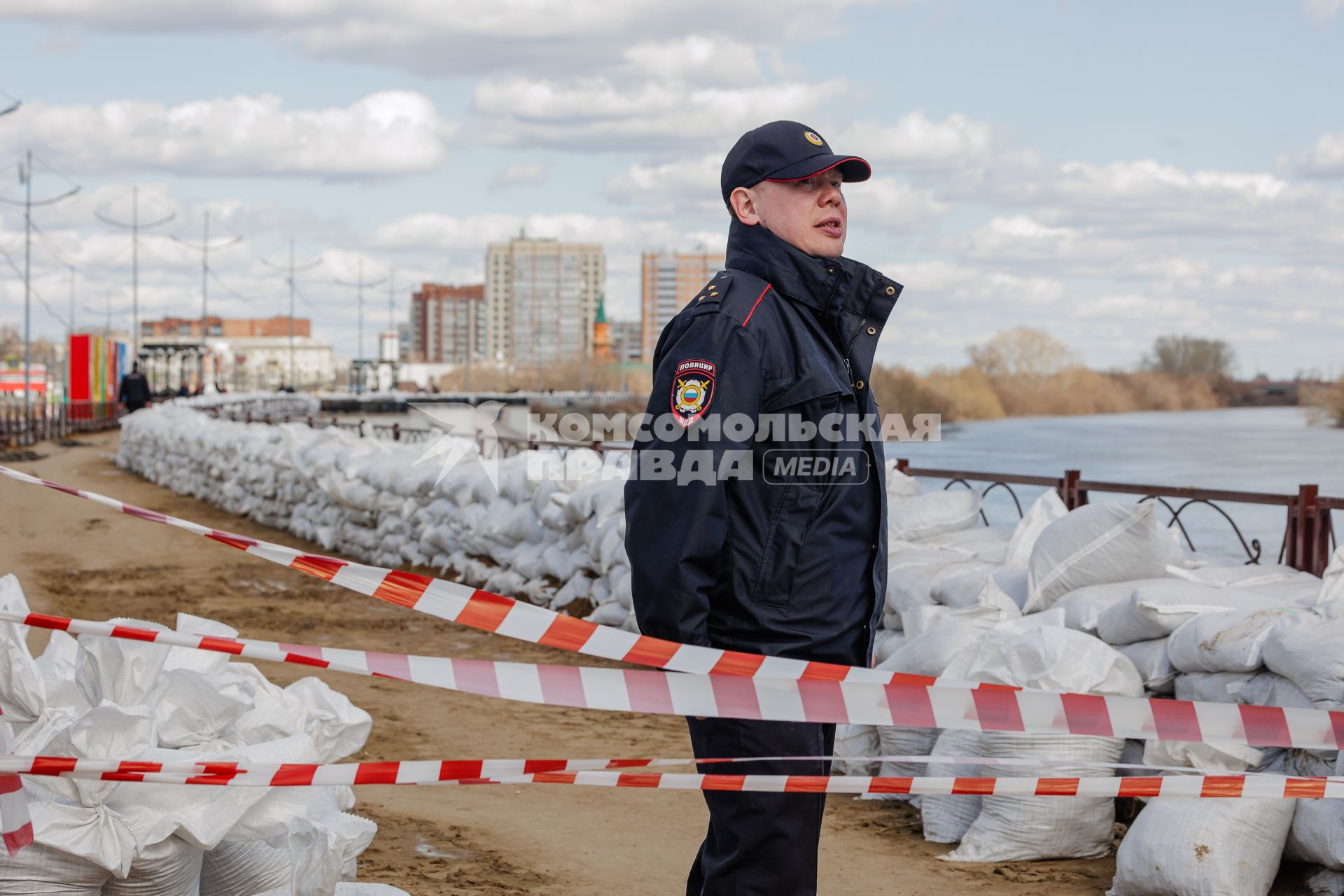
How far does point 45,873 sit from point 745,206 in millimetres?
1551

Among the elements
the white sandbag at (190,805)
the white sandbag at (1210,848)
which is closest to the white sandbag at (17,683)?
the white sandbag at (190,805)

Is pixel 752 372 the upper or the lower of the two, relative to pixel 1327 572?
upper

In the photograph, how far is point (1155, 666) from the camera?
11.7ft

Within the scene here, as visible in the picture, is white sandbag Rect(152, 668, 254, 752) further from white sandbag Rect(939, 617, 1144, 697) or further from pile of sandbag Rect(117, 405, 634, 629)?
pile of sandbag Rect(117, 405, 634, 629)

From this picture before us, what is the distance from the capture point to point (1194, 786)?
2043mm

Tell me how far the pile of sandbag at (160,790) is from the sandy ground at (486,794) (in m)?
0.75

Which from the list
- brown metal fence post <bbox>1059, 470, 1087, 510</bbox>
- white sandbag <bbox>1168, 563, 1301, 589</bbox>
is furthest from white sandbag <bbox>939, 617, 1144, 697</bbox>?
brown metal fence post <bbox>1059, 470, 1087, 510</bbox>

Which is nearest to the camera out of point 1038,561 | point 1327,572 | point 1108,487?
point 1327,572

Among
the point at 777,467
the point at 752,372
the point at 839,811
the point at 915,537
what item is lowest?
the point at 839,811

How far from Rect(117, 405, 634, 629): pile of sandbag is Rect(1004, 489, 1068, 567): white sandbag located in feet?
5.57

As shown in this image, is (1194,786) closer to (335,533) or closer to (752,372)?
(752,372)

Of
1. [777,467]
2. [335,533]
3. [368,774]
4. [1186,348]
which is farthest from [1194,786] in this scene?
[1186,348]

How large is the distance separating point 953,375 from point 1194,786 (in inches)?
705

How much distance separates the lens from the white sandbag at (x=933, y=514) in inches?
217
